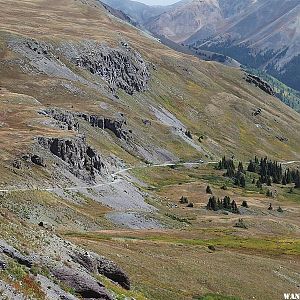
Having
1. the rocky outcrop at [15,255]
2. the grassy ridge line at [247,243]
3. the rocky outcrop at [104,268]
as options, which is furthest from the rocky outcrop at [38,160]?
the rocky outcrop at [15,255]

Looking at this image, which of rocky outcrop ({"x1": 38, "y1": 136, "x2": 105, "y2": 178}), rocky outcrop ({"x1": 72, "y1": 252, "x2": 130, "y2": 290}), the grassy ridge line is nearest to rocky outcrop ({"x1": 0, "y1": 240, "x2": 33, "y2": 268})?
rocky outcrop ({"x1": 72, "y1": 252, "x2": 130, "y2": 290})

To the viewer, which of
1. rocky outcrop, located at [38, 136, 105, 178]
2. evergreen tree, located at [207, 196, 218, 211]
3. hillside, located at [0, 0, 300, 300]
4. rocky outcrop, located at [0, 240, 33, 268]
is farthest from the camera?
→ evergreen tree, located at [207, 196, 218, 211]

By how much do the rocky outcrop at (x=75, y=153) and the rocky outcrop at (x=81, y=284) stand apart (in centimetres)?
8757

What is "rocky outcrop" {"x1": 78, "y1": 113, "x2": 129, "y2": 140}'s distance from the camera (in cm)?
18762

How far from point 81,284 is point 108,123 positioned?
518ft

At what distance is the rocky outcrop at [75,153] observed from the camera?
412 ft

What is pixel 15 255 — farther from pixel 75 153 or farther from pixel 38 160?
pixel 75 153

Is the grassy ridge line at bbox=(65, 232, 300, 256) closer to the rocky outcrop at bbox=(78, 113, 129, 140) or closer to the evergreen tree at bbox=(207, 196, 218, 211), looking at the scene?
the evergreen tree at bbox=(207, 196, 218, 211)

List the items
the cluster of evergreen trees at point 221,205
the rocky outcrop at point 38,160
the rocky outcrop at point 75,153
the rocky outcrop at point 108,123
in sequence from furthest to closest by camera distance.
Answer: the rocky outcrop at point 108,123 → the cluster of evergreen trees at point 221,205 → the rocky outcrop at point 75,153 → the rocky outcrop at point 38,160

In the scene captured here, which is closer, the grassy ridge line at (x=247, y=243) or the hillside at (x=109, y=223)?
the hillside at (x=109, y=223)

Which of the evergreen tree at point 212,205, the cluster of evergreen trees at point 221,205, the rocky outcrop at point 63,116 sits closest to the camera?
the evergreen tree at point 212,205

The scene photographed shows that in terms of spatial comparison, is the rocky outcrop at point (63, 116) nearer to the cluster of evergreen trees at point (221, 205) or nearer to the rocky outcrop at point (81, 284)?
the cluster of evergreen trees at point (221, 205)

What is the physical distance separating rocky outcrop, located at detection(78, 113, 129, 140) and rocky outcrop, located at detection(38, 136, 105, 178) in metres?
47.4

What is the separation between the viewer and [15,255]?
117ft
